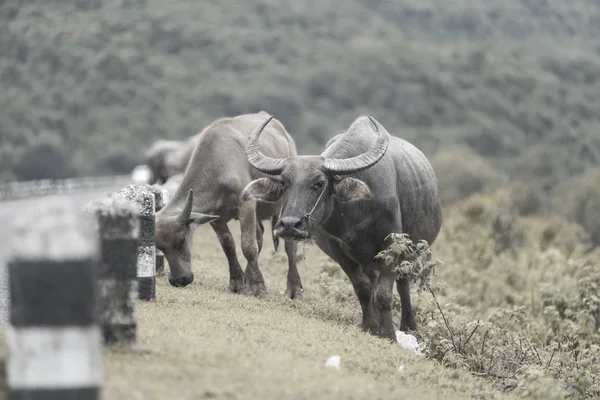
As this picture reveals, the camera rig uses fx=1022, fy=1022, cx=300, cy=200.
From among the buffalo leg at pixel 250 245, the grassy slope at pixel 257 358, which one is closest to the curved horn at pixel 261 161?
the buffalo leg at pixel 250 245

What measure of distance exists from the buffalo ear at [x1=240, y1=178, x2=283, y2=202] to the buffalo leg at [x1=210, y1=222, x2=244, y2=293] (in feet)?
5.81

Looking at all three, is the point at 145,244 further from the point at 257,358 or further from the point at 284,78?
the point at 284,78

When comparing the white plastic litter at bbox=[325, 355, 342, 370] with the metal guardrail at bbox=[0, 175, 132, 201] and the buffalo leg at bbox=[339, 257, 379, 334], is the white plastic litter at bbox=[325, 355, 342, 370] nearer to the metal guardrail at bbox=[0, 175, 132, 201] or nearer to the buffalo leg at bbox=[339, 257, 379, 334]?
the buffalo leg at bbox=[339, 257, 379, 334]

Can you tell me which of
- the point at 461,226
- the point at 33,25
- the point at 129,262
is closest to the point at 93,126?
the point at 33,25

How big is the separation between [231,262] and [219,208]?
→ 0.64 m

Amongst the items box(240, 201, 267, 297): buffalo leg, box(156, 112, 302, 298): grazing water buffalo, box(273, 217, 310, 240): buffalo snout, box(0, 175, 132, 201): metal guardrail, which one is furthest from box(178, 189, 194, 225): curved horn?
box(0, 175, 132, 201): metal guardrail

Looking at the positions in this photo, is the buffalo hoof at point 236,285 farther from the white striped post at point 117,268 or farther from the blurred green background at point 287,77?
the blurred green background at point 287,77

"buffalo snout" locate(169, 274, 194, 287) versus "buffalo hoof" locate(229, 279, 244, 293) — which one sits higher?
"buffalo snout" locate(169, 274, 194, 287)

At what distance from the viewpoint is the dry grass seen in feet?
19.6

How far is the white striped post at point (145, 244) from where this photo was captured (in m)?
9.21

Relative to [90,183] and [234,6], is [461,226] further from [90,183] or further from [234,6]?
[234,6]

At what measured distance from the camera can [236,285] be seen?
38.0ft

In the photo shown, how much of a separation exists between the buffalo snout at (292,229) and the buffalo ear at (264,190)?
71cm

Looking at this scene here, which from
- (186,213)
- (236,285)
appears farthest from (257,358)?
(236,285)
